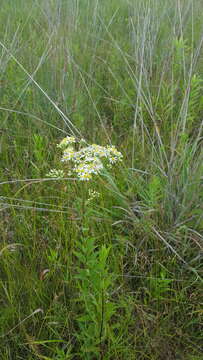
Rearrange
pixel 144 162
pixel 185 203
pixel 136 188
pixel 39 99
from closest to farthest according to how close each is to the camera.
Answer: pixel 185 203 → pixel 136 188 → pixel 144 162 → pixel 39 99

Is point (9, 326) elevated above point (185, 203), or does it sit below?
below

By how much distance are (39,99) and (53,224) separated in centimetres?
115

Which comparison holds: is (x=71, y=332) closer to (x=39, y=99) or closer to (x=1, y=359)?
(x=1, y=359)

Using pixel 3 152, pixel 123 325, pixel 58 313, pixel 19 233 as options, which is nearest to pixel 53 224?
pixel 19 233

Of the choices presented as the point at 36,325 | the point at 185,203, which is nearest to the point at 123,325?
the point at 36,325

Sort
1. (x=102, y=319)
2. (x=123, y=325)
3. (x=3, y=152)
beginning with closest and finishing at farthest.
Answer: (x=102, y=319) < (x=123, y=325) < (x=3, y=152)

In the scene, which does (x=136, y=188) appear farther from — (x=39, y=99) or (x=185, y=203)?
(x=39, y=99)

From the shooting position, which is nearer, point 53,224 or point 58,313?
point 58,313

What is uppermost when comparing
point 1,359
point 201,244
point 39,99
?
point 39,99

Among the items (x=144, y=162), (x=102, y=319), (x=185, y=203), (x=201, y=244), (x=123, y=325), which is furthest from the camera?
(x=144, y=162)

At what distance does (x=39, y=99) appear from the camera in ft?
7.81

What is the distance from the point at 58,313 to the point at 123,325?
207 mm

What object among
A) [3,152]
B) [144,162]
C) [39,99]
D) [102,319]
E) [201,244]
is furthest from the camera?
[39,99]

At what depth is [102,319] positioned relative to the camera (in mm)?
1053
